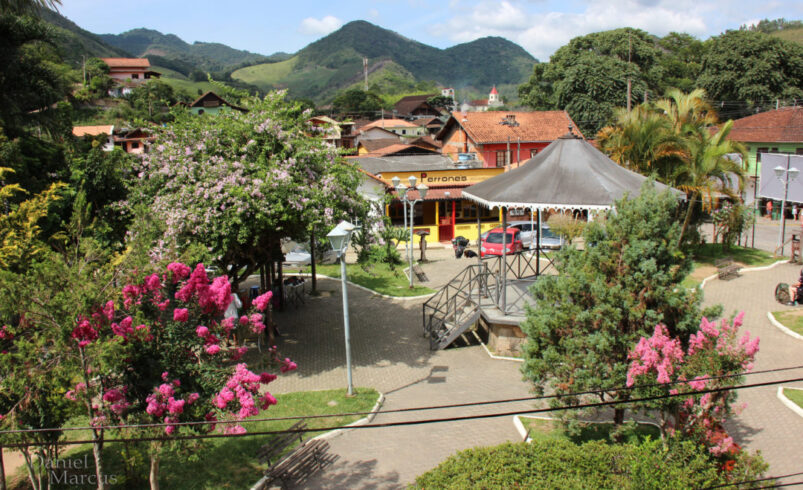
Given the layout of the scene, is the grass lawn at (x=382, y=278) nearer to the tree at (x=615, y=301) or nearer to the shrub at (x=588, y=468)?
the tree at (x=615, y=301)

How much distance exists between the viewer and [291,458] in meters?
9.18

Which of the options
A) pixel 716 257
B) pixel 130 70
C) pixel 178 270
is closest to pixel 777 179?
pixel 716 257

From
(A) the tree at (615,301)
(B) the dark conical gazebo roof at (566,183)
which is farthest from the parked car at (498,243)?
(A) the tree at (615,301)

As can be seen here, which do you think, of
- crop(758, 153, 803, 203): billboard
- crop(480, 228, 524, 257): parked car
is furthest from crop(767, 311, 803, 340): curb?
crop(758, 153, 803, 203): billboard

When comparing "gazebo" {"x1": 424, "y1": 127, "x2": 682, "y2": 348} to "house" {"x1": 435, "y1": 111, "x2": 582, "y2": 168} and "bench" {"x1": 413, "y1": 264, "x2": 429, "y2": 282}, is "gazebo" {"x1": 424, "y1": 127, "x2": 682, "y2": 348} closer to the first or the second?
"bench" {"x1": 413, "y1": 264, "x2": 429, "y2": 282}

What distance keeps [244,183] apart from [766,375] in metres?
11.8

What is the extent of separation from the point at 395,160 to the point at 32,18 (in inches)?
756

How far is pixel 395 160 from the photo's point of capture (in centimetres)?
3450

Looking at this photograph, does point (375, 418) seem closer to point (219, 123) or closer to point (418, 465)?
point (418, 465)

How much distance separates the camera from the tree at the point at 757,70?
5434 centimetres

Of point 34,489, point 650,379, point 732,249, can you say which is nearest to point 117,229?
point 34,489

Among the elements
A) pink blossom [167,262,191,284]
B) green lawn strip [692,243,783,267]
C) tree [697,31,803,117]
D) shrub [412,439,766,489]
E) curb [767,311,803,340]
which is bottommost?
curb [767,311,803,340]

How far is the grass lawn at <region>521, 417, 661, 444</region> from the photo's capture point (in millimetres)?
10086

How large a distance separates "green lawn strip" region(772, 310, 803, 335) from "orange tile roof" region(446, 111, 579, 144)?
2462cm
